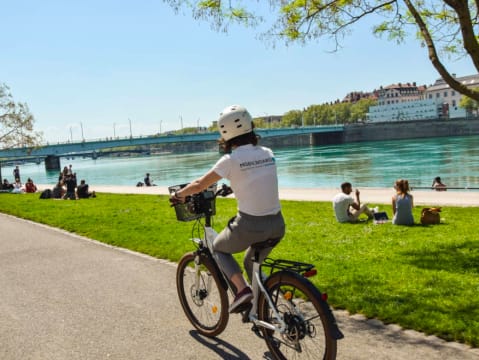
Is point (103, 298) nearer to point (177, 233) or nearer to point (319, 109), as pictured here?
point (177, 233)

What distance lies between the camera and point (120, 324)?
444 cm

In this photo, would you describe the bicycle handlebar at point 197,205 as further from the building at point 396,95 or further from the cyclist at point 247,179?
the building at point 396,95

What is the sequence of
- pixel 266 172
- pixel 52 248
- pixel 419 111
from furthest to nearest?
pixel 419 111, pixel 52 248, pixel 266 172

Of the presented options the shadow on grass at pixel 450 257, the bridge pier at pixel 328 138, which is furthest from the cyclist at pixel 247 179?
the bridge pier at pixel 328 138

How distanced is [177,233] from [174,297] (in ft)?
13.2

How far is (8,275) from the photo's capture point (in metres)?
6.56

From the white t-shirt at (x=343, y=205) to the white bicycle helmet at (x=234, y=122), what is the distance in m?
7.32

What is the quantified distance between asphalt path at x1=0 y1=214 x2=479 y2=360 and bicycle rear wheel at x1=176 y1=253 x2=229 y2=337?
12cm

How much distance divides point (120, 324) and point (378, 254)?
12.1 feet

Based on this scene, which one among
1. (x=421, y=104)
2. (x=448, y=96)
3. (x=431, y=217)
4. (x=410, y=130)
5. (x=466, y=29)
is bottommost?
(x=410, y=130)

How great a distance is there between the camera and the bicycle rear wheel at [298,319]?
290 cm

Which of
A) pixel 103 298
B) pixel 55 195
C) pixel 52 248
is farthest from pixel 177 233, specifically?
pixel 55 195

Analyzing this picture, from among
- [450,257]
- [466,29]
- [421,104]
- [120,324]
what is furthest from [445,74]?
[421,104]

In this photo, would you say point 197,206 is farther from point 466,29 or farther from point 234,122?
point 466,29
